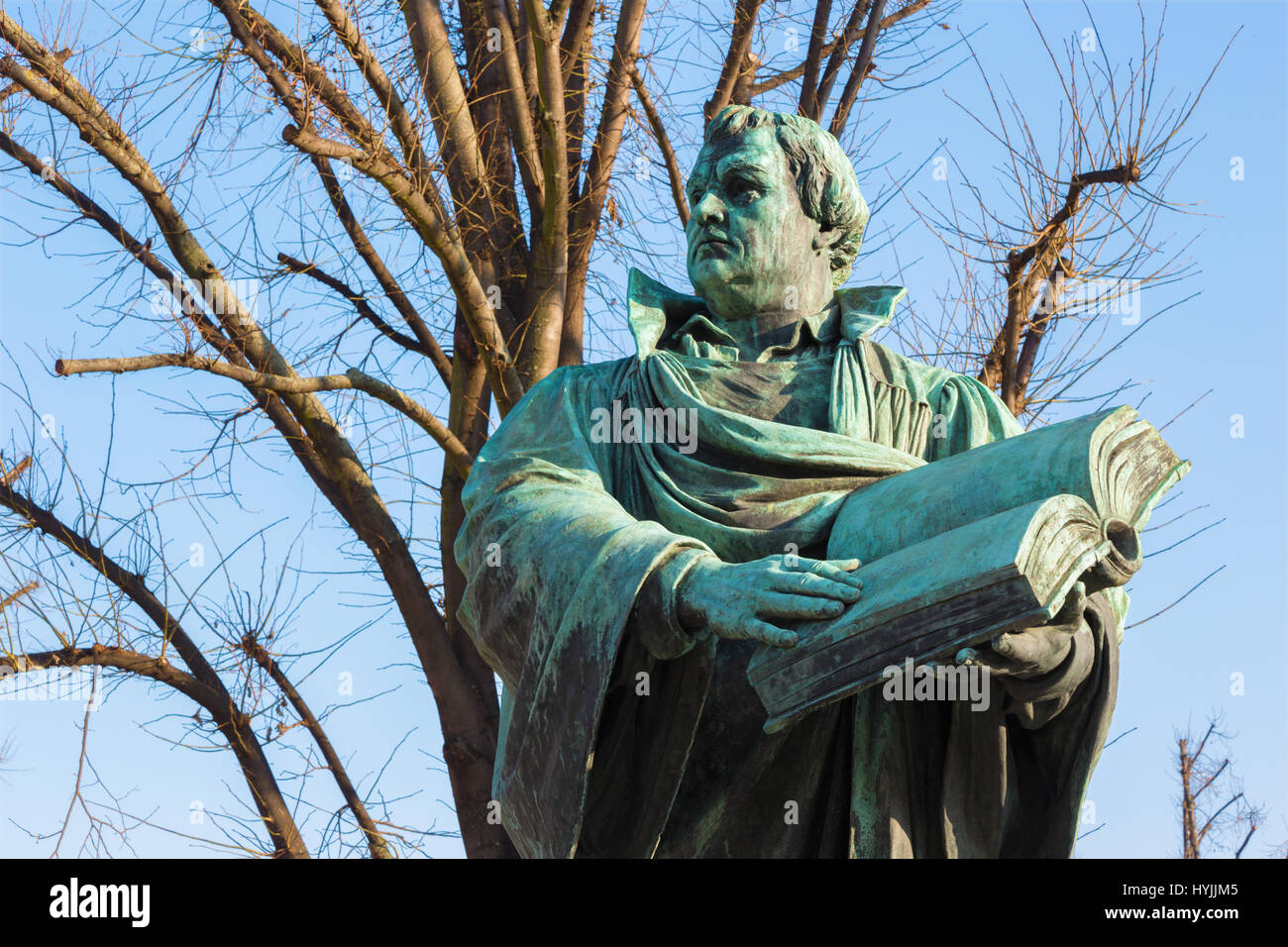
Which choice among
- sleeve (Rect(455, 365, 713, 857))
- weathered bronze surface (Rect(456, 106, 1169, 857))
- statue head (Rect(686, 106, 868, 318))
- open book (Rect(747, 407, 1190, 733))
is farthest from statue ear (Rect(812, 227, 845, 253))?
open book (Rect(747, 407, 1190, 733))

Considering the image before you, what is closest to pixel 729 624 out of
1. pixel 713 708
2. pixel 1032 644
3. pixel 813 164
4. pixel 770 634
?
pixel 770 634

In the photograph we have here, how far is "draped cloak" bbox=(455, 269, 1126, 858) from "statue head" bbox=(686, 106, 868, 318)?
1.27ft

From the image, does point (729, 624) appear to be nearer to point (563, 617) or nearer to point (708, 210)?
point (563, 617)

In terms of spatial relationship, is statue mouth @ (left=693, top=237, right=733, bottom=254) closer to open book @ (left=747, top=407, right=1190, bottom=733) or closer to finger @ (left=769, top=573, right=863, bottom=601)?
open book @ (left=747, top=407, right=1190, bottom=733)

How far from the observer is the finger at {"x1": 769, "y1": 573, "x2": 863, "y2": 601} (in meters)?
3.53

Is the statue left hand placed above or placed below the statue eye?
below

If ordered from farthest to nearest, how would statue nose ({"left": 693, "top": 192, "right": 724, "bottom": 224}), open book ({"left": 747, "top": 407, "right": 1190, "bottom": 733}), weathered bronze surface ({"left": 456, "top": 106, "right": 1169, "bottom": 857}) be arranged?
statue nose ({"left": 693, "top": 192, "right": 724, "bottom": 224}) → weathered bronze surface ({"left": 456, "top": 106, "right": 1169, "bottom": 857}) → open book ({"left": 747, "top": 407, "right": 1190, "bottom": 733})

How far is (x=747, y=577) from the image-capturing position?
11.8 ft

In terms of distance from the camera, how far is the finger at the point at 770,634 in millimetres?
3506

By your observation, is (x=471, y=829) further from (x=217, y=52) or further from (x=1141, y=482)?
(x=1141, y=482)

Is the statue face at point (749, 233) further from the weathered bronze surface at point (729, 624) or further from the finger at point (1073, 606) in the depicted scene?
the finger at point (1073, 606)
